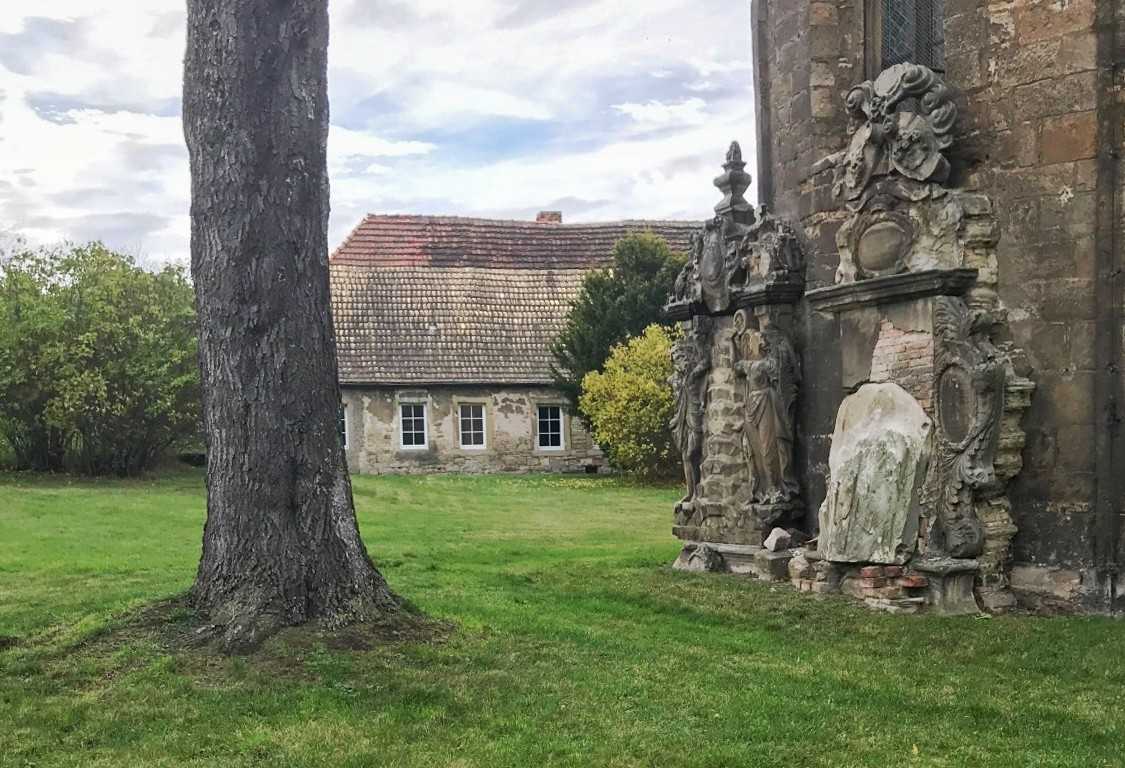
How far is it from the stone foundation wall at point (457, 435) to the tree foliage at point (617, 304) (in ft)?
5.96

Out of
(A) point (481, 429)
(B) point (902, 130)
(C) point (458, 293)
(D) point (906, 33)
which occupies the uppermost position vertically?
(D) point (906, 33)

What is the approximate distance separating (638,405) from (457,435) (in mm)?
5830

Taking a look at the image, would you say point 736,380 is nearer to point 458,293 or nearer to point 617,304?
point 617,304

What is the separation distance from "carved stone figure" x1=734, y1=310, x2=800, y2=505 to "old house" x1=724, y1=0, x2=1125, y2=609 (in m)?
1.00

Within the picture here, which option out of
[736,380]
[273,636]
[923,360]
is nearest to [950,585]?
[923,360]

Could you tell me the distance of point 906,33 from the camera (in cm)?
1061

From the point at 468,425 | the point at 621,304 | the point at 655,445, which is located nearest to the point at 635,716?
the point at 655,445

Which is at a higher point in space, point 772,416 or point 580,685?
point 772,416

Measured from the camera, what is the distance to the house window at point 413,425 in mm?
28281

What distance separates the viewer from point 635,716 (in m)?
6.06

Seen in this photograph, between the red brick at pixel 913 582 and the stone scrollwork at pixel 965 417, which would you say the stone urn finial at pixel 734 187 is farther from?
the red brick at pixel 913 582

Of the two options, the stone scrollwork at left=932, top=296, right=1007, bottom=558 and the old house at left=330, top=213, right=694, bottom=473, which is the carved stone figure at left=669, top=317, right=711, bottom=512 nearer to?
the stone scrollwork at left=932, top=296, right=1007, bottom=558

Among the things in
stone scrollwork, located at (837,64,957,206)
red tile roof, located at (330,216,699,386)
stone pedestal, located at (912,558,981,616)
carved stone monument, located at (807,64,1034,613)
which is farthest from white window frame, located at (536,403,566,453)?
stone pedestal, located at (912,558,981,616)

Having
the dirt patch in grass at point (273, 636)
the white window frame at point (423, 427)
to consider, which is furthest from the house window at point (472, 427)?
the dirt patch in grass at point (273, 636)
